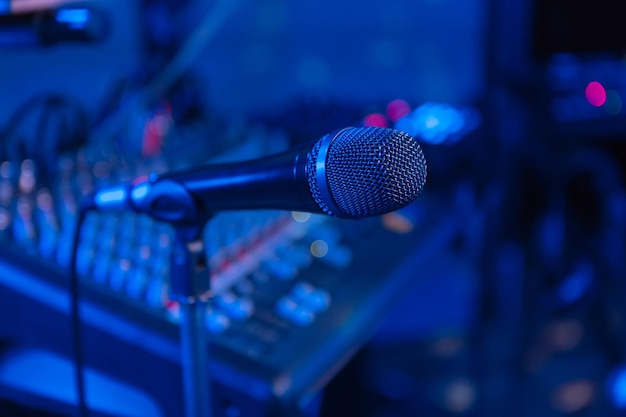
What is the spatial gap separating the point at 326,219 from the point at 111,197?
451mm

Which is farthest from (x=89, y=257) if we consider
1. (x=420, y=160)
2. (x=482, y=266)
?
(x=482, y=266)

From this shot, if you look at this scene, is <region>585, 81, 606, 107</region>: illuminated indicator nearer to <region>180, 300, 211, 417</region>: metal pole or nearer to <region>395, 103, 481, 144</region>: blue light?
<region>395, 103, 481, 144</region>: blue light

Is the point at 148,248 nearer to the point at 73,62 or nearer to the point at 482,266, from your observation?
the point at 73,62

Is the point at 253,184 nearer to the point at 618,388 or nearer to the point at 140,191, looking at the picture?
the point at 140,191

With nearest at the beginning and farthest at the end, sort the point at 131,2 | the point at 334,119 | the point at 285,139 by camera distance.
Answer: the point at 285,139, the point at 334,119, the point at 131,2

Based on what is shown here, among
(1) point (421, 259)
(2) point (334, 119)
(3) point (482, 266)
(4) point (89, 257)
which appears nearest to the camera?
(4) point (89, 257)

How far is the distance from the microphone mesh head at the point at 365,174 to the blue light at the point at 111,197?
181 mm

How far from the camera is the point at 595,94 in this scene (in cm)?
176

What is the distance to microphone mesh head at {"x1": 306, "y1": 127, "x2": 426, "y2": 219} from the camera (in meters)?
0.41

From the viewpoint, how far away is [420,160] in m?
0.43

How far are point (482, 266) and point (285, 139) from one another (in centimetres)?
69

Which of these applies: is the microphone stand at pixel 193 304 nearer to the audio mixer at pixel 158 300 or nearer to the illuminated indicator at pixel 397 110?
the audio mixer at pixel 158 300

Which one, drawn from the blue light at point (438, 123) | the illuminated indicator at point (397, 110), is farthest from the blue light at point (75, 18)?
the illuminated indicator at point (397, 110)

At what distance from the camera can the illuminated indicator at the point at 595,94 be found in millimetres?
1751
